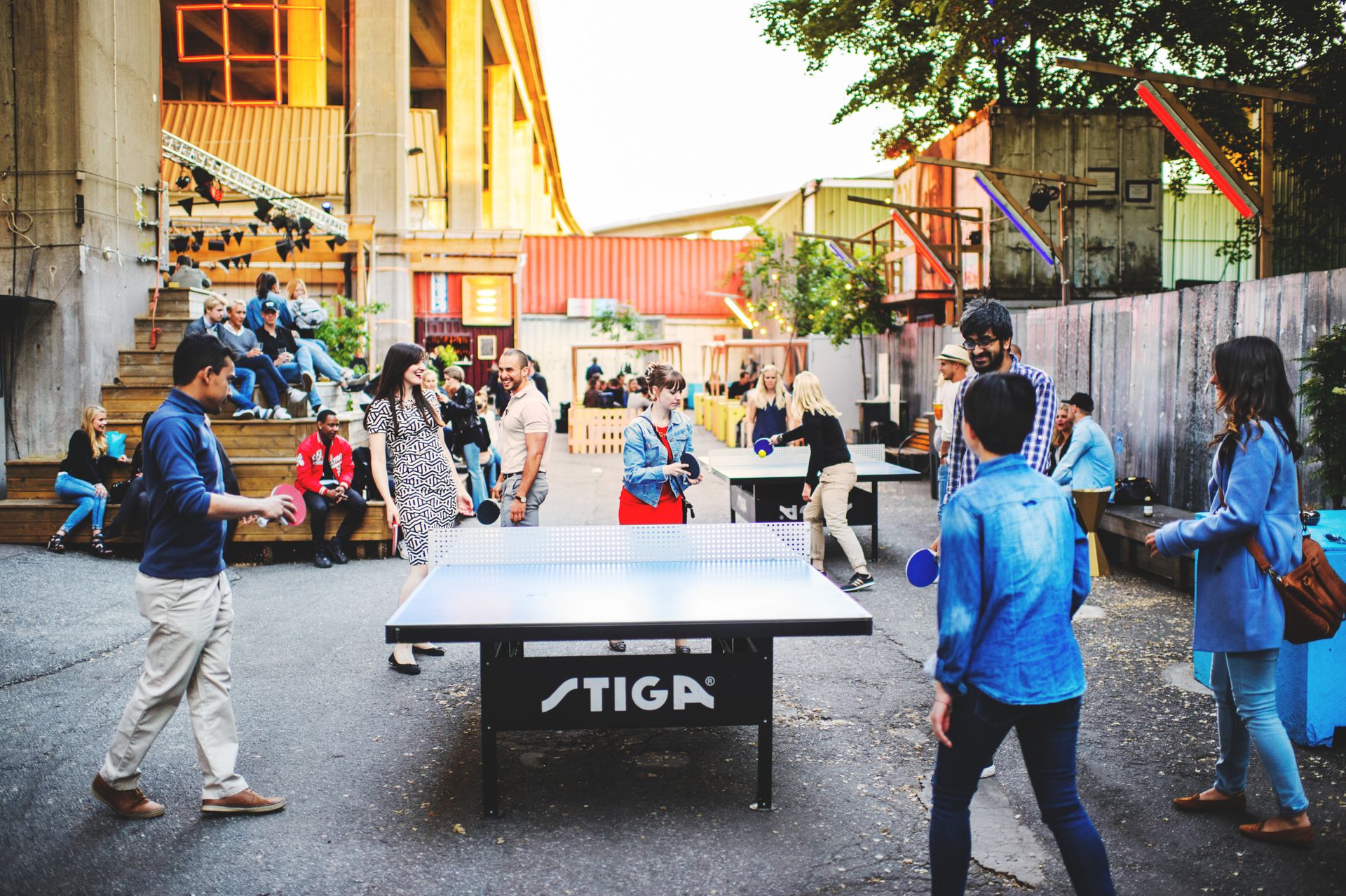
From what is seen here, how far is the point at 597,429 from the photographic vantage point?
2127 cm

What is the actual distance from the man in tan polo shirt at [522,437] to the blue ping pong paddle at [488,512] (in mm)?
1166

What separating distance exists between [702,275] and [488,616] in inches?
1451

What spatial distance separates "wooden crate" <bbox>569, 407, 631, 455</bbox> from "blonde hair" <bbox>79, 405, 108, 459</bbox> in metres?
11.2

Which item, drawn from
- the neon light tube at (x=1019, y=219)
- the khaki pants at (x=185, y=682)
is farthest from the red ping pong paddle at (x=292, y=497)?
the neon light tube at (x=1019, y=219)

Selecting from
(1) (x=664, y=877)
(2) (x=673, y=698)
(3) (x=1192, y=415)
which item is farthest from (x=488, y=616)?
(3) (x=1192, y=415)

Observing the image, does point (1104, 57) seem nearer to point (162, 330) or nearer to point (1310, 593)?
point (162, 330)

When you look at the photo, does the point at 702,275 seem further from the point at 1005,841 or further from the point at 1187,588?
the point at 1005,841

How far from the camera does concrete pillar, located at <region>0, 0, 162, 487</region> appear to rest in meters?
12.0

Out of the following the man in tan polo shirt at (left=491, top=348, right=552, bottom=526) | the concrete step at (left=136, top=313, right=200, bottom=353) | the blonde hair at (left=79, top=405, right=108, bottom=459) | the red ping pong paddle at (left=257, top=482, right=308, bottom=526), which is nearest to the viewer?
the red ping pong paddle at (left=257, top=482, right=308, bottom=526)

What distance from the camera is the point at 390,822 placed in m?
4.20

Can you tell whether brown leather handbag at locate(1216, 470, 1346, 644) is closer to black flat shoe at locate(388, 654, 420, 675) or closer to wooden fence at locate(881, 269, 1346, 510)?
wooden fence at locate(881, 269, 1346, 510)

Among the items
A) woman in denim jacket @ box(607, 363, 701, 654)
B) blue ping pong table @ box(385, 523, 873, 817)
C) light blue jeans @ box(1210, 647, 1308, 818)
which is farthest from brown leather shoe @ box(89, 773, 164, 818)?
light blue jeans @ box(1210, 647, 1308, 818)

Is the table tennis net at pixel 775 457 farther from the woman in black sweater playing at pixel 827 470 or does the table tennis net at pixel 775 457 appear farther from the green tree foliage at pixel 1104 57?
the green tree foliage at pixel 1104 57

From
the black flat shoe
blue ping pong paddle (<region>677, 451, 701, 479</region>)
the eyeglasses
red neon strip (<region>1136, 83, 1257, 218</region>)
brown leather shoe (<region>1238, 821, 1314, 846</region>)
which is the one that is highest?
red neon strip (<region>1136, 83, 1257, 218</region>)
